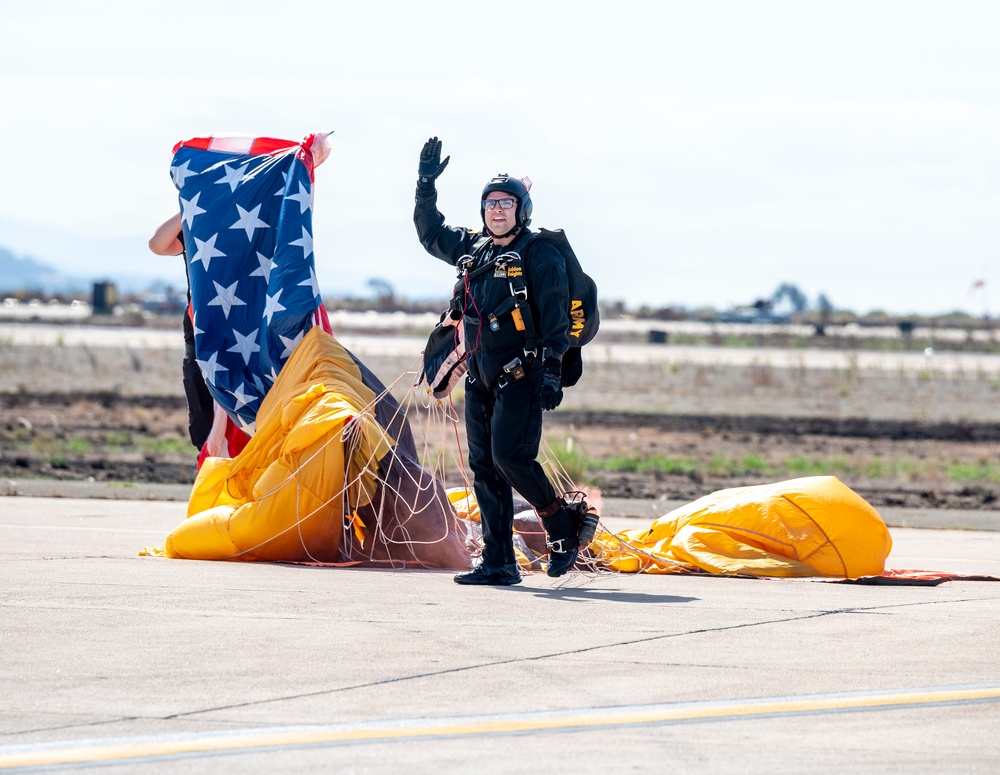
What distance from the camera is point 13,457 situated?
686 inches

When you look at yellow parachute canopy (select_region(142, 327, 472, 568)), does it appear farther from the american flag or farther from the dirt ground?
the american flag

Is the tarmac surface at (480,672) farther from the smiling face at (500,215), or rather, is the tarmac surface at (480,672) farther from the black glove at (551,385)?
the smiling face at (500,215)

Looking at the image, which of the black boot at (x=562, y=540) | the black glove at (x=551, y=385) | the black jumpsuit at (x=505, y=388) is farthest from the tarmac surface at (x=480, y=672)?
the black glove at (x=551, y=385)

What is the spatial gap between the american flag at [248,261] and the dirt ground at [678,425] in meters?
1.16

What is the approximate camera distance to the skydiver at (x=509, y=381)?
25.8 feet

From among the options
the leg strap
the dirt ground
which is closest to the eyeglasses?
the dirt ground

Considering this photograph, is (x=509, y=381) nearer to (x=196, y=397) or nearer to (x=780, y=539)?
(x=780, y=539)

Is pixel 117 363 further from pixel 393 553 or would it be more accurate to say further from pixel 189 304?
pixel 393 553

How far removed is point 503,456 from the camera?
7859 millimetres

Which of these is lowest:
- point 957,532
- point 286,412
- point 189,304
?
point 957,532

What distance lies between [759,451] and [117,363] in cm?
1947

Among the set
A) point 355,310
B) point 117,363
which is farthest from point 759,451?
point 355,310

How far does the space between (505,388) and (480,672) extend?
2.57 meters

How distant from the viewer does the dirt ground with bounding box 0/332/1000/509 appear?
17375 millimetres
